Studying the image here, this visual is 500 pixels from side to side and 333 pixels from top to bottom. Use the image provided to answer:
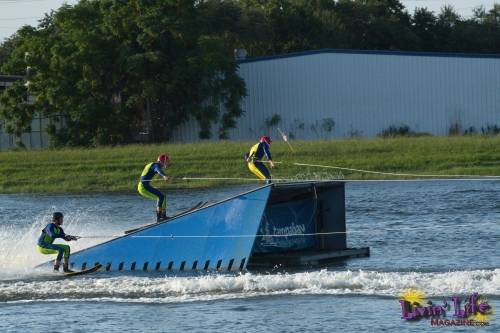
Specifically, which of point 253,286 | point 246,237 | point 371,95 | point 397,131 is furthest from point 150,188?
point 371,95

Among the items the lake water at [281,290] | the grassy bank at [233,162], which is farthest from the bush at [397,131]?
the lake water at [281,290]

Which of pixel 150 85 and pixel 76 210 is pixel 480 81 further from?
pixel 76 210

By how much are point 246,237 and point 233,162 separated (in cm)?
2103

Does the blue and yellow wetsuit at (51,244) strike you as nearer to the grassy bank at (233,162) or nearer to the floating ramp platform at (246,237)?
the floating ramp platform at (246,237)

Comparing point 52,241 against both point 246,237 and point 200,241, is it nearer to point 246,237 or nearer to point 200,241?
point 200,241

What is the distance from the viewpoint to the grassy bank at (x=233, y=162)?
141ft

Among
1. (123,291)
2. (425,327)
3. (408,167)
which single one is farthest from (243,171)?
(425,327)

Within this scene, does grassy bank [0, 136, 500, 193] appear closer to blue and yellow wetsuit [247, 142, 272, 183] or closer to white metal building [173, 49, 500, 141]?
white metal building [173, 49, 500, 141]

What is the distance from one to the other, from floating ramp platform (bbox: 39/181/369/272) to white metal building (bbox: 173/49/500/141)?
2983 centimetres

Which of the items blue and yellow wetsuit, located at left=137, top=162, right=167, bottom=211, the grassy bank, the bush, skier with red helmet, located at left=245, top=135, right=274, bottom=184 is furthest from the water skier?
the bush

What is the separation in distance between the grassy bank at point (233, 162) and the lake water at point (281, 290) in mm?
11484

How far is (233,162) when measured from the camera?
45.0m

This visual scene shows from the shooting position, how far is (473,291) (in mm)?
20125

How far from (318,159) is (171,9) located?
584 inches
